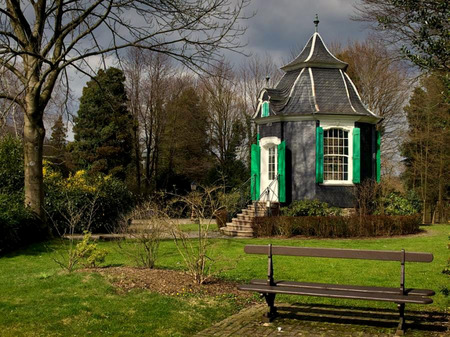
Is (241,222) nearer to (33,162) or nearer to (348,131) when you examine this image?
(348,131)

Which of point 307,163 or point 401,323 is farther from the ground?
point 307,163

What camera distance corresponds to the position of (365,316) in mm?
6676

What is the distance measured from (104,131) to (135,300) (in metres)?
25.2

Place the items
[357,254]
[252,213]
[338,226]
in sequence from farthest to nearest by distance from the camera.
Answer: [252,213]
[338,226]
[357,254]

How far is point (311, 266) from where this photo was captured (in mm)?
10883

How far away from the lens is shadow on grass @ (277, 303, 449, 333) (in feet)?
20.7

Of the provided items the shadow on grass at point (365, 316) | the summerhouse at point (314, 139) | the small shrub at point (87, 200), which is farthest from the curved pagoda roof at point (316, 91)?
the shadow on grass at point (365, 316)

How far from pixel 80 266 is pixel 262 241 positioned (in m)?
7.99

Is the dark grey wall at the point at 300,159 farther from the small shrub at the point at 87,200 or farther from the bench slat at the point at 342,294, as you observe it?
the bench slat at the point at 342,294

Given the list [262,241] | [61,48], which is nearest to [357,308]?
[262,241]

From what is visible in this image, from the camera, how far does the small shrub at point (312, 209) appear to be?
19.2 m

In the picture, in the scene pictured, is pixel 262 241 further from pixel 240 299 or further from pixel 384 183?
pixel 240 299

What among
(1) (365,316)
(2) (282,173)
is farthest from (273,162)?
(1) (365,316)

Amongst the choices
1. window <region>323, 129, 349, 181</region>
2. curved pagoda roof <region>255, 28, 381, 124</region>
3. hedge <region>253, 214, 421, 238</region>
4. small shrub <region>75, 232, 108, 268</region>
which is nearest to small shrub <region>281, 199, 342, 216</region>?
window <region>323, 129, 349, 181</region>
